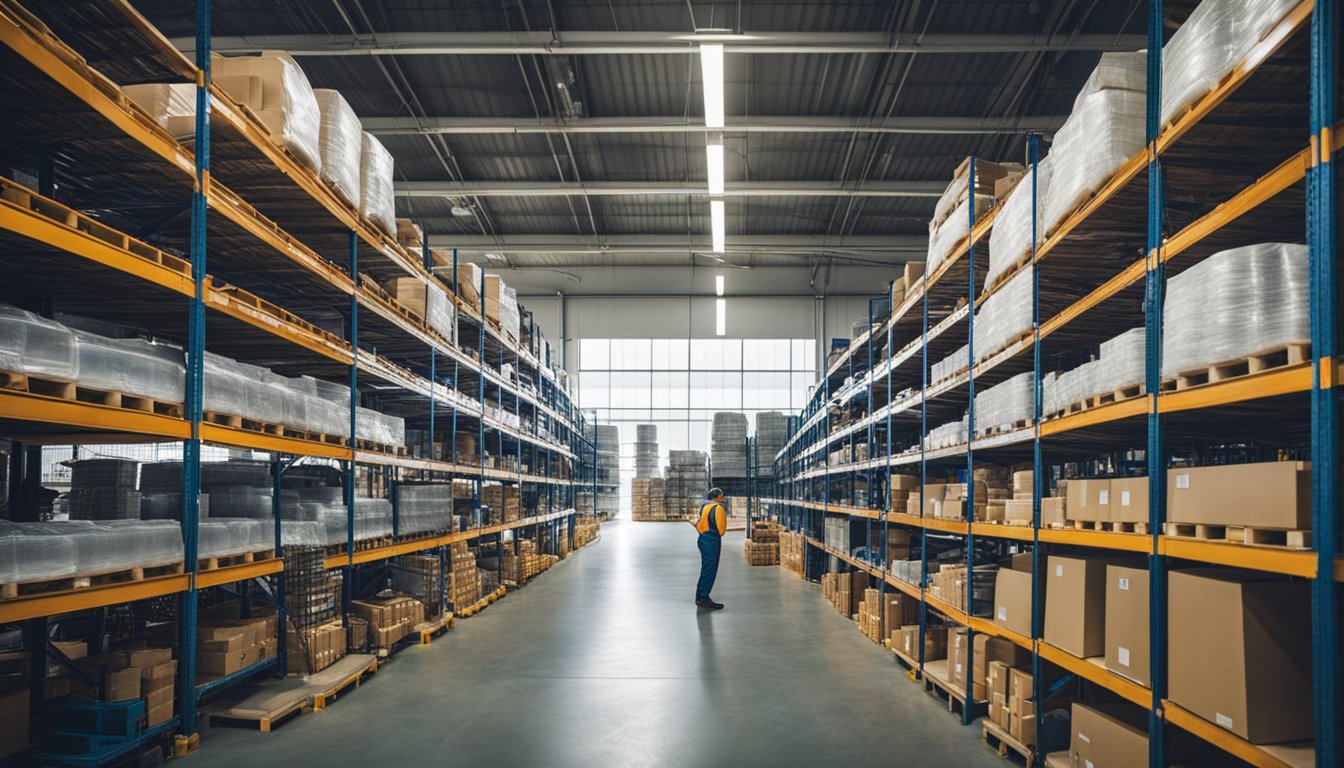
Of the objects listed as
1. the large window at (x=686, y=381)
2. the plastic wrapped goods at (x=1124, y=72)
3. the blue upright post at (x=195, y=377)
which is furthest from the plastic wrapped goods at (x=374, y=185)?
the large window at (x=686, y=381)

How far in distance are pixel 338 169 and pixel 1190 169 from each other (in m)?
6.30

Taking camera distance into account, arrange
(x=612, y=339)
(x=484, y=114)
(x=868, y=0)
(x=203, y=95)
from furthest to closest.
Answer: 1. (x=612, y=339)
2. (x=484, y=114)
3. (x=868, y=0)
4. (x=203, y=95)

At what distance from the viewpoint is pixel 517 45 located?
12.8 metres

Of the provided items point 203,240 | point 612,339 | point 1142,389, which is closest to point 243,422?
point 203,240

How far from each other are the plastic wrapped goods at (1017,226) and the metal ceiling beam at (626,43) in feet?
24.4

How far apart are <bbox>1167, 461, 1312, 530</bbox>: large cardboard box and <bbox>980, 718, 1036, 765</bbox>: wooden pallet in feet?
6.71

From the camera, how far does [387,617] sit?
8.28 metres

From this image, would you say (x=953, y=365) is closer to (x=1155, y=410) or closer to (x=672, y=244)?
(x=1155, y=410)

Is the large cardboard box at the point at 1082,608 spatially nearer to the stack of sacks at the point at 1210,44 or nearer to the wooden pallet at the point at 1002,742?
the wooden pallet at the point at 1002,742

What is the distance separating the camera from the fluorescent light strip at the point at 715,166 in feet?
41.0

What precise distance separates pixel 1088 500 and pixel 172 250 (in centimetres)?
748

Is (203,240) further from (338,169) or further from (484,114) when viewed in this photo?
(484,114)

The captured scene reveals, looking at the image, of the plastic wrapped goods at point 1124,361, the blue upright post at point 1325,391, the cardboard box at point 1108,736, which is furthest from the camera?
the plastic wrapped goods at point 1124,361

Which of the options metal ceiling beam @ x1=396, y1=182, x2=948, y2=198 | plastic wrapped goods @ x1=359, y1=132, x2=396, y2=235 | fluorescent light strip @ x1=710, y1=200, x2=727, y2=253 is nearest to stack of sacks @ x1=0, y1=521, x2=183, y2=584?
plastic wrapped goods @ x1=359, y1=132, x2=396, y2=235
